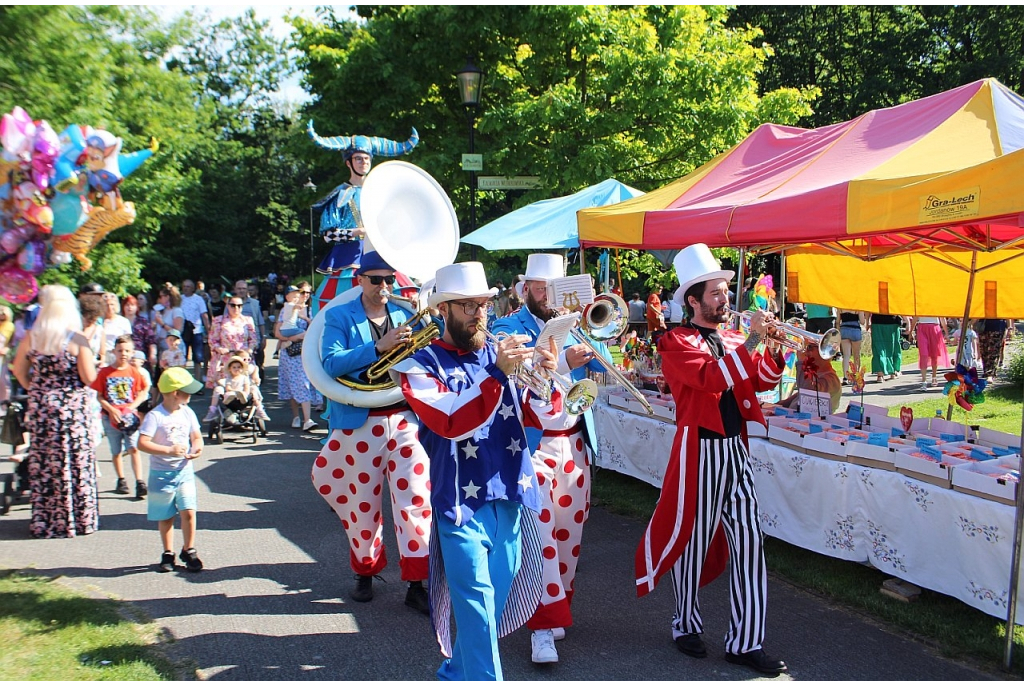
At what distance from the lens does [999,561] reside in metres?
4.41

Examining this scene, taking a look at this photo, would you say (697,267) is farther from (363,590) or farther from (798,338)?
(363,590)

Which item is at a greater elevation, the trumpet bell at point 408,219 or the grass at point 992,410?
the trumpet bell at point 408,219

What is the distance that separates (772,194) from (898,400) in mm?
8131

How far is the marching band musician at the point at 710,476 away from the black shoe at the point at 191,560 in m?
3.11


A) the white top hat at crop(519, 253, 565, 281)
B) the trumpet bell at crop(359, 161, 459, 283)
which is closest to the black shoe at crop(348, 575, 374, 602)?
the trumpet bell at crop(359, 161, 459, 283)

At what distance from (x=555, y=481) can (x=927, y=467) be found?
216cm

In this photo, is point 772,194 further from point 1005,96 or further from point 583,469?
point 583,469

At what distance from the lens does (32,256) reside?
5051 mm

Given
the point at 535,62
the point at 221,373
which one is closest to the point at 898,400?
the point at 535,62

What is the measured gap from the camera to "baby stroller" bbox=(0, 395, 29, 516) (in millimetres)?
7305

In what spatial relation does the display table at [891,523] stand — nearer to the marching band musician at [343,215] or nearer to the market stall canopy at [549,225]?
the marching band musician at [343,215]

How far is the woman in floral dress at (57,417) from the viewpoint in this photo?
21.7 ft

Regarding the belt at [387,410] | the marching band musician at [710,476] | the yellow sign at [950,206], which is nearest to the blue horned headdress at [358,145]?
the belt at [387,410]

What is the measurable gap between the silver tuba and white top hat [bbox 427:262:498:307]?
3.58 ft
